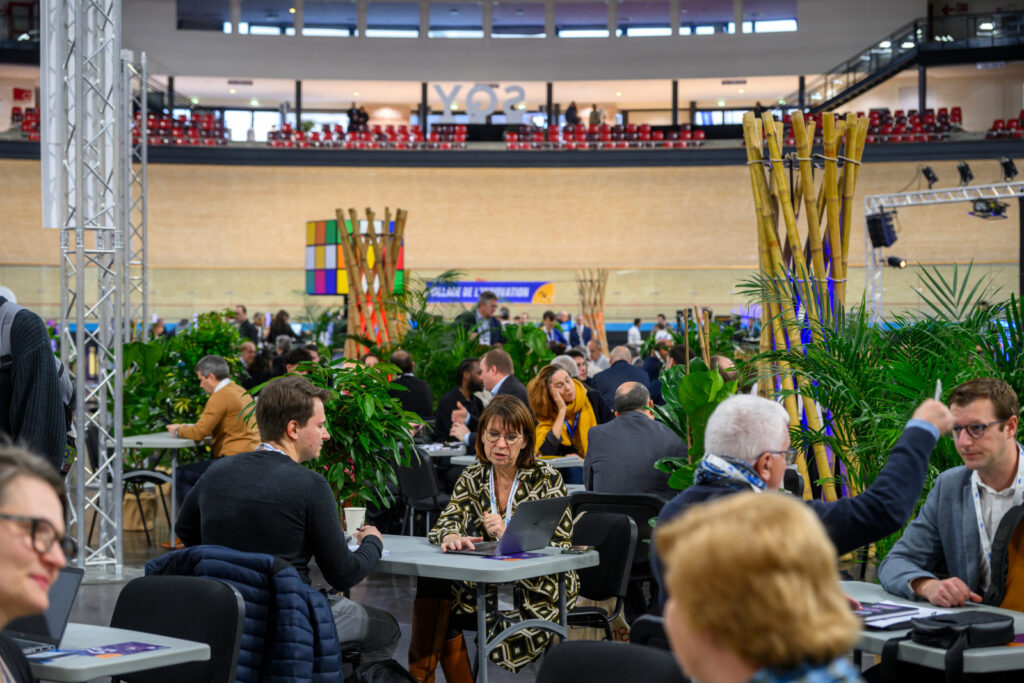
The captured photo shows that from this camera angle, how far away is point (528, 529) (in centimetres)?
411

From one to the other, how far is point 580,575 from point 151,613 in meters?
1.99

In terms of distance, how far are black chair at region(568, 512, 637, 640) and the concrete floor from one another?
0.95 meters

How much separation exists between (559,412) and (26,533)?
19.8ft

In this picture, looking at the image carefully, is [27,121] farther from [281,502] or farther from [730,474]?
[730,474]

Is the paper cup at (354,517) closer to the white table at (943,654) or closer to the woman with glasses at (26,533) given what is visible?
the white table at (943,654)

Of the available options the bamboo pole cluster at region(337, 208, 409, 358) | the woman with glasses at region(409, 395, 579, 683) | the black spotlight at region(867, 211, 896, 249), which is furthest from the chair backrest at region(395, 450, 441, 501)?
the black spotlight at region(867, 211, 896, 249)

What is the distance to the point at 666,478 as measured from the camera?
5.72 m

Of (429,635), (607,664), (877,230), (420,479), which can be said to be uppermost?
(877,230)

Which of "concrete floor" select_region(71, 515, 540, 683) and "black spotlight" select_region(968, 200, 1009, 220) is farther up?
"black spotlight" select_region(968, 200, 1009, 220)

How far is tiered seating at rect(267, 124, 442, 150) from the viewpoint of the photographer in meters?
25.6

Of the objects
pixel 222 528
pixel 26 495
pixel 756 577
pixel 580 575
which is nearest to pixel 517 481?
pixel 580 575

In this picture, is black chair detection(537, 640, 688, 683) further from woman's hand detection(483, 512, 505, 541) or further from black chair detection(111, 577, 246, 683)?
woman's hand detection(483, 512, 505, 541)

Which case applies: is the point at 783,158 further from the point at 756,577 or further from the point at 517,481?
the point at 756,577

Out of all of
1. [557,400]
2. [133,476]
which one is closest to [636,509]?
[557,400]
